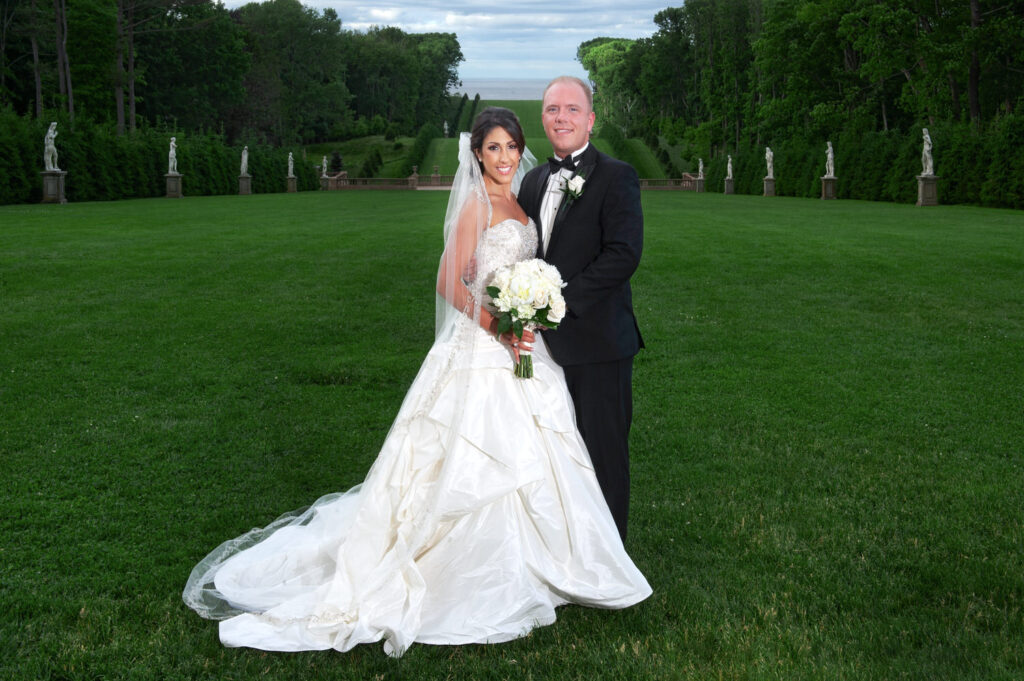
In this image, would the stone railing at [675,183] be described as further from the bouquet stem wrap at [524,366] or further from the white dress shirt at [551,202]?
the bouquet stem wrap at [524,366]

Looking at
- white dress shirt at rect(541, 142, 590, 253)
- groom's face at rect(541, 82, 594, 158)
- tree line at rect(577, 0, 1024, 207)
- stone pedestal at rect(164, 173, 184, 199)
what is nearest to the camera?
groom's face at rect(541, 82, 594, 158)

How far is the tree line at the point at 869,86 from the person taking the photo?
31.0 meters

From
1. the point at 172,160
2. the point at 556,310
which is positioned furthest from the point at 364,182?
the point at 556,310

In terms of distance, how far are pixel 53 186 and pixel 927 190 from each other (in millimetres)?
27420

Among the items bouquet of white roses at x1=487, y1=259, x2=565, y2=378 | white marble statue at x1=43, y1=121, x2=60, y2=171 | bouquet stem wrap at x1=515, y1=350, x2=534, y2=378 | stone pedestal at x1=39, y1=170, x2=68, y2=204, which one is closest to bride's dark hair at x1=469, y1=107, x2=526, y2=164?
bouquet of white roses at x1=487, y1=259, x2=565, y2=378

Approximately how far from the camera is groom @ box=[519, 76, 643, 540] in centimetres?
388

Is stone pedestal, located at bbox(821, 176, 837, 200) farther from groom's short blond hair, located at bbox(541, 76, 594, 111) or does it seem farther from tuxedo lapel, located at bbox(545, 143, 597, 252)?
groom's short blond hair, located at bbox(541, 76, 594, 111)

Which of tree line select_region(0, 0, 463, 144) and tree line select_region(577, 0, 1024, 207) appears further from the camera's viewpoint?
tree line select_region(0, 0, 463, 144)

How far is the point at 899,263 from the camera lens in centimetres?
1509

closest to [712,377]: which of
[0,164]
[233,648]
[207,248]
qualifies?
[233,648]

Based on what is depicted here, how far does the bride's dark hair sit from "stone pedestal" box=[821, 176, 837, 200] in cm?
3768

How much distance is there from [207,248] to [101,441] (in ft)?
37.7

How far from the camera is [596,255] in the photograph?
13.3 feet

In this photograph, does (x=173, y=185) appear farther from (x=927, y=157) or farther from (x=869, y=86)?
(x=869, y=86)
